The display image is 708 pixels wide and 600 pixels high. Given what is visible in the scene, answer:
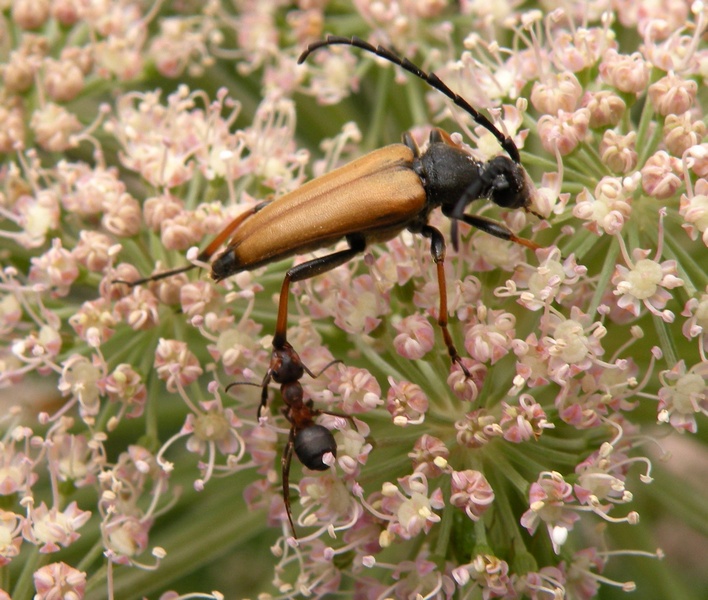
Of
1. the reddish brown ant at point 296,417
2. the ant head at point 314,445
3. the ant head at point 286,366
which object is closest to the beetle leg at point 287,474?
the reddish brown ant at point 296,417

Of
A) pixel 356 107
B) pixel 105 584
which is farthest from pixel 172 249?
pixel 356 107

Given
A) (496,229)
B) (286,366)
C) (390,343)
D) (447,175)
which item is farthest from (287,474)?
(447,175)

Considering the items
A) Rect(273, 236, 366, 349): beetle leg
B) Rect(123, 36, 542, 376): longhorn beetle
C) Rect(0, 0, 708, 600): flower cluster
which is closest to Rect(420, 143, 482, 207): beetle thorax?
Rect(123, 36, 542, 376): longhorn beetle

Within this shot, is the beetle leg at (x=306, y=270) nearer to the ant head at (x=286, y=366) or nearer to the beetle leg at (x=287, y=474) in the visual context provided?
the ant head at (x=286, y=366)

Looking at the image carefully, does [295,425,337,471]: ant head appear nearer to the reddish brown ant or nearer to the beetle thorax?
the reddish brown ant

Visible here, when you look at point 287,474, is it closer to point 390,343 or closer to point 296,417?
point 296,417

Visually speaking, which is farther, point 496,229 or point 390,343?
point 390,343

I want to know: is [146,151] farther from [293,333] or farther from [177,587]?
[177,587]
